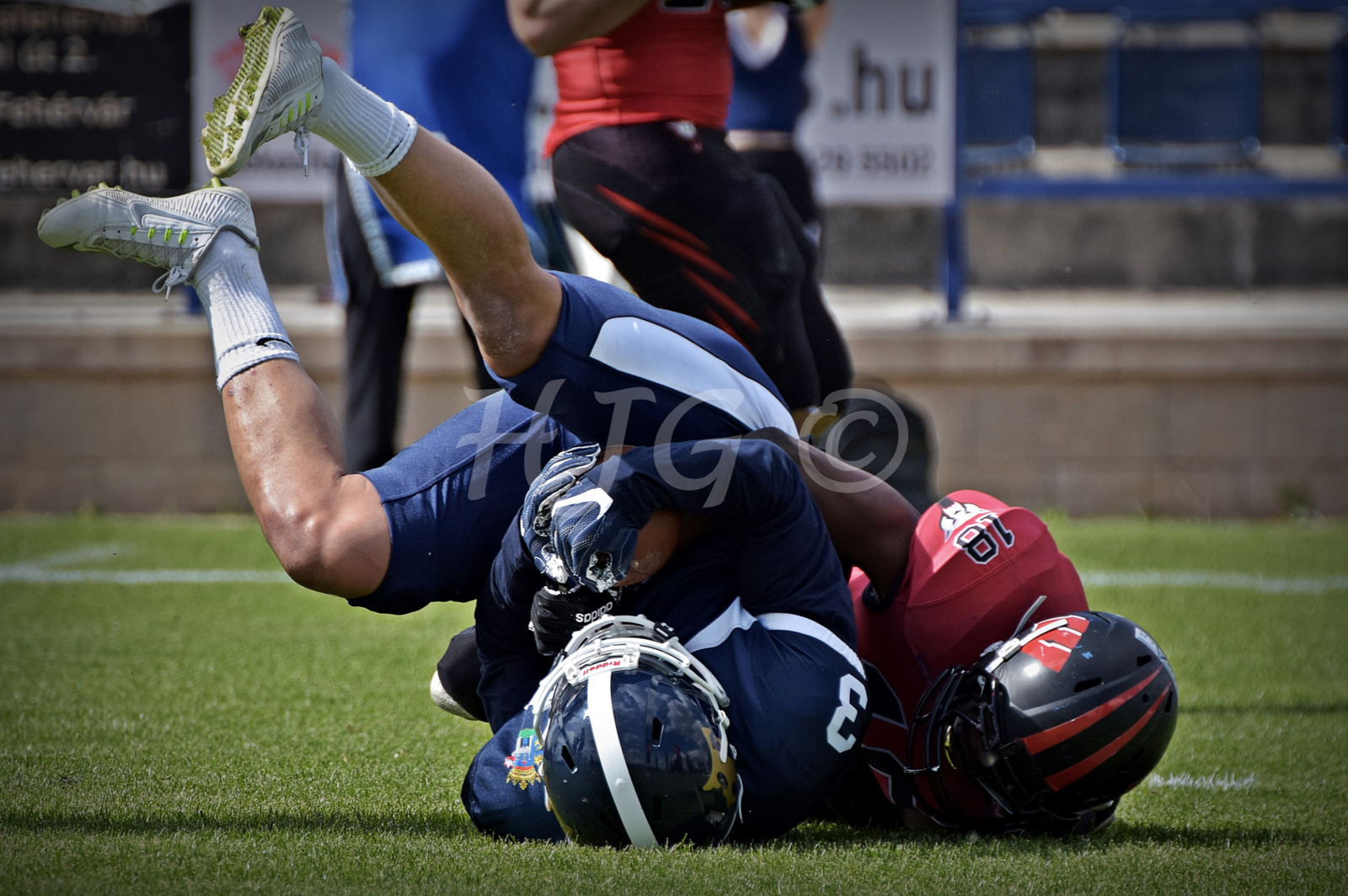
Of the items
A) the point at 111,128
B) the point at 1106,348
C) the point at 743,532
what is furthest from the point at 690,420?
the point at 111,128

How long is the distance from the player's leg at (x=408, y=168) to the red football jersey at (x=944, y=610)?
31.6 inches

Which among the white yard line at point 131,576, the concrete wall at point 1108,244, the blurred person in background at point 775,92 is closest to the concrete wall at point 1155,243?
the concrete wall at point 1108,244

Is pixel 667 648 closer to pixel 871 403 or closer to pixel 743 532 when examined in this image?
pixel 743 532

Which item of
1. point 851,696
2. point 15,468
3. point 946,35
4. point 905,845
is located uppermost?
point 946,35

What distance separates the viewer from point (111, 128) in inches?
262

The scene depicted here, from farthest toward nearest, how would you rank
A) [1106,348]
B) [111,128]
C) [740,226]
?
[111,128], [1106,348], [740,226]

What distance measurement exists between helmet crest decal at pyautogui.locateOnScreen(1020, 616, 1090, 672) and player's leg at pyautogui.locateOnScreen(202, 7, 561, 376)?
3.25 feet

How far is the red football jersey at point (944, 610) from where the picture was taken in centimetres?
244

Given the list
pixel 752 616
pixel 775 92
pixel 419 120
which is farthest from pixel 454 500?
pixel 775 92

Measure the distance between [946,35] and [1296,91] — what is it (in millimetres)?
2796

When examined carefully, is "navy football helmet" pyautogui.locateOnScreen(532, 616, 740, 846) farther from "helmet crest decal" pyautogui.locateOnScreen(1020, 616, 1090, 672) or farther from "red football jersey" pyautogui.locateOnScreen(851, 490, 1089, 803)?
"helmet crest decal" pyautogui.locateOnScreen(1020, 616, 1090, 672)

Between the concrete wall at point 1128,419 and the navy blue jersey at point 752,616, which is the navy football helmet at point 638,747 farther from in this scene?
the concrete wall at point 1128,419

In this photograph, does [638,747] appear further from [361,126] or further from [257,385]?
[361,126]

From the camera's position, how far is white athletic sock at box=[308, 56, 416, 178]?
2354 mm
